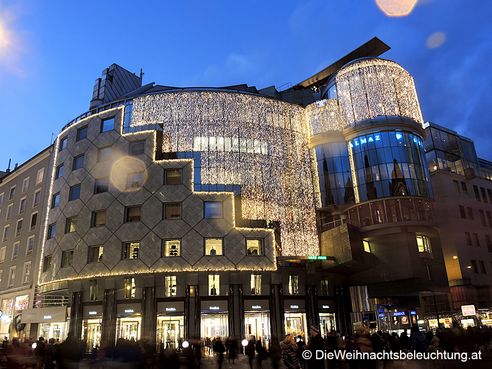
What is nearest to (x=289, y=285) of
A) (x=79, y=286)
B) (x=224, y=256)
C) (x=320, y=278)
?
(x=320, y=278)

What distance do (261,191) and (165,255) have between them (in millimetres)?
10908

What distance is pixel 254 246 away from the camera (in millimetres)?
38562

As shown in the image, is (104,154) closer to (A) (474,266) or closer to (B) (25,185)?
(B) (25,185)

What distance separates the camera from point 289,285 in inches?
1550

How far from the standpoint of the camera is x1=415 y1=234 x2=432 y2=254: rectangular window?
139 feet

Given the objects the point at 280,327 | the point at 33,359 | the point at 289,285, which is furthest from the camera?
the point at 289,285

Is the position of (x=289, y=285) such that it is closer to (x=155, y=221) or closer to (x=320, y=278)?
(x=320, y=278)

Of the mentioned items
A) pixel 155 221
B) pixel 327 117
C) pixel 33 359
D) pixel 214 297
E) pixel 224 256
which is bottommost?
pixel 33 359

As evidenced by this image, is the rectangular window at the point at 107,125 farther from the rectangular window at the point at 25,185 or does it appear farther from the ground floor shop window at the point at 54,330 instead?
the ground floor shop window at the point at 54,330

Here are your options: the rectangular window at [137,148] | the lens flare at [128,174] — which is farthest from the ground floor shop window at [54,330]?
the rectangular window at [137,148]

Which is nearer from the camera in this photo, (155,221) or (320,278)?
(155,221)

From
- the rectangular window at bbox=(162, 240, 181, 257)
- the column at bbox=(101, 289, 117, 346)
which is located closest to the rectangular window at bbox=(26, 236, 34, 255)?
the column at bbox=(101, 289, 117, 346)

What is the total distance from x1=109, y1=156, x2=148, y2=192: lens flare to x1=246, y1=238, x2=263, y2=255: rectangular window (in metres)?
→ 11.5

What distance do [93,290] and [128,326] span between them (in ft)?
15.9
